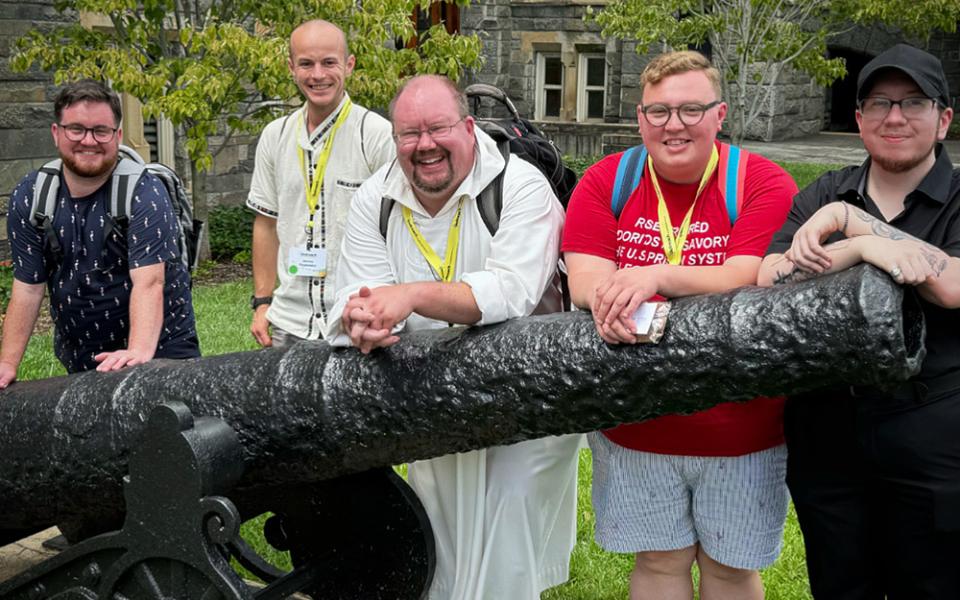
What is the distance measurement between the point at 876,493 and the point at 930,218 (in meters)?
0.72

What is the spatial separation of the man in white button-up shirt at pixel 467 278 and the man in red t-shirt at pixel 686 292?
0.17 metres

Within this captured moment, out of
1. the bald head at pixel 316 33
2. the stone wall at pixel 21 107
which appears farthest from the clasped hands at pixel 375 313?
the stone wall at pixel 21 107

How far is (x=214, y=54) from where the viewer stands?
10.7m

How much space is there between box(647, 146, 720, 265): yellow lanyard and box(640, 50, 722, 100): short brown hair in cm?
19

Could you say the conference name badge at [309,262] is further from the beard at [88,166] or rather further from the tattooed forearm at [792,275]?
the tattooed forearm at [792,275]

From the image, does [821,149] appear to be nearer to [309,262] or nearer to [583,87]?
[583,87]

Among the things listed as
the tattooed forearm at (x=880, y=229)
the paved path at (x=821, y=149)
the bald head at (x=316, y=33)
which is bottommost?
the paved path at (x=821, y=149)

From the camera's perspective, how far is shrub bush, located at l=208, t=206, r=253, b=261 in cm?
1334

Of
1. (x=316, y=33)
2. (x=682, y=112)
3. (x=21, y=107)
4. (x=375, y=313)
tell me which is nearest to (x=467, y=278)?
(x=375, y=313)

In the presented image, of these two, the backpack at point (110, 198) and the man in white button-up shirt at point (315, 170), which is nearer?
the backpack at point (110, 198)

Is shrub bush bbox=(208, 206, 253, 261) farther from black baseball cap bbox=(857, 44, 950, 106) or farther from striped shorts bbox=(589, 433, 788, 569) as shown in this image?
black baseball cap bbox=(857, 44, 950, 106)

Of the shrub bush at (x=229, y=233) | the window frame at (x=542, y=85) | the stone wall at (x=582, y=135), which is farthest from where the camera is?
the window frame at (x=542, y=85)

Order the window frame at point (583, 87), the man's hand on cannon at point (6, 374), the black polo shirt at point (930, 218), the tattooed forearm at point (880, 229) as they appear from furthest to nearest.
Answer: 1. the window frame at point (583, 87)
2. the man's hand on cannon at point (6, 374)
3. the black polo shirt at point (930, 218)
4. the tattooed forearm at point (880, 229)

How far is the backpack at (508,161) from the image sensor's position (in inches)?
142
